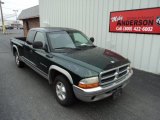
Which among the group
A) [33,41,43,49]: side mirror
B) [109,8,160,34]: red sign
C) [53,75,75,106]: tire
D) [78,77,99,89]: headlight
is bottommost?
[53,75,75,106]: tire

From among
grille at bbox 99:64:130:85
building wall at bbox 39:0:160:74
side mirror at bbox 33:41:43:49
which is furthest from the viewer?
building wall at bbox 39:0:160:74

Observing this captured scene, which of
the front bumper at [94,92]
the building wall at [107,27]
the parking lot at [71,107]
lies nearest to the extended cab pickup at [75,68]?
the front bumper at [94,92]

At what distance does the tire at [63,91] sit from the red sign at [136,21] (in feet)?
13.3

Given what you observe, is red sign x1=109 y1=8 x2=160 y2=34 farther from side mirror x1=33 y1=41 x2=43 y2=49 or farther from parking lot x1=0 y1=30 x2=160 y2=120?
side mirror x1=33 y1=41 x2=43 y2=49

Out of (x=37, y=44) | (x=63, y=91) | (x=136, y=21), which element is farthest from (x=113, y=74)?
(x=136, y=21)

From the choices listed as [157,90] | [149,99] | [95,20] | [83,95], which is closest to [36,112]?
[83,95]

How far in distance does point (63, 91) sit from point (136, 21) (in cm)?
430

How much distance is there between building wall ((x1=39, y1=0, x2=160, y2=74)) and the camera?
18.0ft

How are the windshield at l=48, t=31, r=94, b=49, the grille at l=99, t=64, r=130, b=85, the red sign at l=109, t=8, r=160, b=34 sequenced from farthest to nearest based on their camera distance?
the red sign at l=109, t=8, r=160, b=34, the windshield at l=48, t=31, r=94, b=49, the grille at l=99, t=64, r=130, b=85

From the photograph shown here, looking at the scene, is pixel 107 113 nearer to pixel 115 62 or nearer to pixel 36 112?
pixel 115 62

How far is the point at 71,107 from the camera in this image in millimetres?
3309

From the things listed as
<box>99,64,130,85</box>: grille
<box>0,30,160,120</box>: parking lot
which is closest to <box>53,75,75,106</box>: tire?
<box>0,30,160,120</box>: parking lot

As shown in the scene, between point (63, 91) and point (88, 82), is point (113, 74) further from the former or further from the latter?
point (63, 91)

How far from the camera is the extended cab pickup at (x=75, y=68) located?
2754 millimetres
